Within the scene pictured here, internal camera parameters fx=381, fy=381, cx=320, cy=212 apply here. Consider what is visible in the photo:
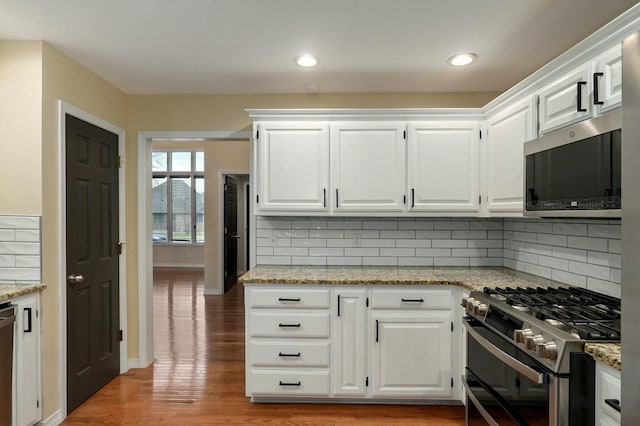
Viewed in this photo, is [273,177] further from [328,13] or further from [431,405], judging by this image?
[431,405]

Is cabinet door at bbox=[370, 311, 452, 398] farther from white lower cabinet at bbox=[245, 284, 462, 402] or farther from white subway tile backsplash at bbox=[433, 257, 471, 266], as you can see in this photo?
white subway tile backsplash at bbox=[433, 257, 471, 266]

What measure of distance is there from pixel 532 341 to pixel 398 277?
1168 millimetres

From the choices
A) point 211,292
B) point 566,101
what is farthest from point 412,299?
point 211,292

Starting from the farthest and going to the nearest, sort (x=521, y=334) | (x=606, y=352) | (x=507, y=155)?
(x=507, y=155), (x=521, y=334), (x=606, y=352)

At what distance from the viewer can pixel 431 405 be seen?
2.70 meters

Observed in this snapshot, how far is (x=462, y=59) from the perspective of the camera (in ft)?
8.50

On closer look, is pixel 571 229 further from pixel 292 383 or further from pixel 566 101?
pixel 292 383

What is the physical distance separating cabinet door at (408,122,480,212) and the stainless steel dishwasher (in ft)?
8.55

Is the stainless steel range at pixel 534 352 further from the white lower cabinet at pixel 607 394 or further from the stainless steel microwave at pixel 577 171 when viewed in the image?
the stainless steel microwave at pixel 577 171

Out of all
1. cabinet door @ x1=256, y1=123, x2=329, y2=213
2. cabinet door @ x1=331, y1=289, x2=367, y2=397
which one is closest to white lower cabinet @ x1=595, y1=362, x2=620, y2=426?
cabinet door @ x1=331, y1=289, x2=367, y2=397

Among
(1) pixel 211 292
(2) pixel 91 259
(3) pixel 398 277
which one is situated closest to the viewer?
(3) pixel 398 277

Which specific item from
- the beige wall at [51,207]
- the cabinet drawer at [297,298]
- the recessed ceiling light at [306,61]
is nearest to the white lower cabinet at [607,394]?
the cabinet drawer at [297,298]

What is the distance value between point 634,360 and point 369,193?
6.98 feet

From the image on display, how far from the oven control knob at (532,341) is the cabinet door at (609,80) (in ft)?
3.38
